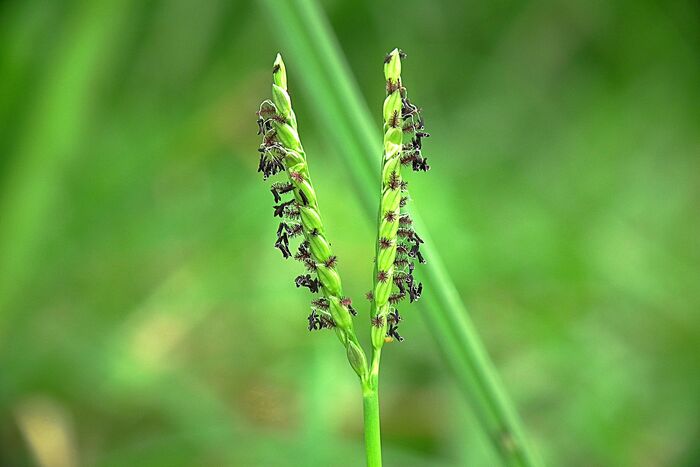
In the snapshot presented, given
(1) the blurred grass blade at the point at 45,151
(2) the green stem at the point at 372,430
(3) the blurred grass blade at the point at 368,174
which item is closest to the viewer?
(2) the green stem at the point at 372,430

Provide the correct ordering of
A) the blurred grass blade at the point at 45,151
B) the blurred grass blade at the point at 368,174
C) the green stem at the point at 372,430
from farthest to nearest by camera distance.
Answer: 1. the blurred grass blade at the point at 45,151
2. the blurred grass blade at the point at 368,174
3. the green stem at the point at 372,430

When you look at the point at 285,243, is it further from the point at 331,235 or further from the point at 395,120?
the point at 331,235

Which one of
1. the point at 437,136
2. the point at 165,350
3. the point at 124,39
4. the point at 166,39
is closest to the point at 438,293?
the point at 165,350

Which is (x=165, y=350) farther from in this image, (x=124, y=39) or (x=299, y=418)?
(x=124, y=39)

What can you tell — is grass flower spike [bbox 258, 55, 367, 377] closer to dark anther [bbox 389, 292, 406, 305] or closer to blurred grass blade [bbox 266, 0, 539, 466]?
dark anther [bbox 389, 292, 406, 305]

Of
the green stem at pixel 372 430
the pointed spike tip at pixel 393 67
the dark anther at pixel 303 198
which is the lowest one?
the green stem at pixel 372 430

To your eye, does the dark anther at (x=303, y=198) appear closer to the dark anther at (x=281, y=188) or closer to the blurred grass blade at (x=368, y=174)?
the dark anther at (x=281, y=188)

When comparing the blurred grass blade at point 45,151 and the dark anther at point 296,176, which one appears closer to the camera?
the dark anther at point 296,176

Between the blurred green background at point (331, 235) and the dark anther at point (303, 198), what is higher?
the blurred green background at point (331, 235)

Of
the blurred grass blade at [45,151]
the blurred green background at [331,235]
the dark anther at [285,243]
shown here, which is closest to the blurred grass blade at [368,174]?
the dark anther at [285,243]
